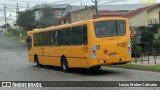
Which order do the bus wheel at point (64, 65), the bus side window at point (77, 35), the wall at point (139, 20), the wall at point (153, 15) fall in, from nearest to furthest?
the bus side window at point (77, 35), the bus wheel at point (64, 65), the wall at point (139, 20), the wall at point (153, 15)

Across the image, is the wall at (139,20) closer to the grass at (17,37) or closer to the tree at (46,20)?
the tree at (46,20)

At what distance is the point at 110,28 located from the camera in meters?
20.9

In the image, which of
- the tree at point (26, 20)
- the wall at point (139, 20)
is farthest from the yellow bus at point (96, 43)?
the tree at point (26, 20)

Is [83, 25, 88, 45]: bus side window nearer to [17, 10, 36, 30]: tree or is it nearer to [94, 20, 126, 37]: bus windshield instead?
[94, 20, 126, 37]: bus windshield

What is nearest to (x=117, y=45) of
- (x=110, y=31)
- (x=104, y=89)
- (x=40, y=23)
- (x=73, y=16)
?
(x=110, y=31)

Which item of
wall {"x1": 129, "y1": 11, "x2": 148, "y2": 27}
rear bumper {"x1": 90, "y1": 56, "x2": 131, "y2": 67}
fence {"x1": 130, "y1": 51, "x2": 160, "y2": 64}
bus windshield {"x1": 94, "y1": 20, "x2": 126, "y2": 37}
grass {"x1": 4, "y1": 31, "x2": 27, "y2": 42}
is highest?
wall {"x1": 129, "y1": 11, "x2": 148, "y2": 27}

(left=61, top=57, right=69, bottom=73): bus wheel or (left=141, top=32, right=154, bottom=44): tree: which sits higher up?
(left=141, top=32, right=154, bottom=44): tree

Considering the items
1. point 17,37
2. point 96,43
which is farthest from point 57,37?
point 17,37

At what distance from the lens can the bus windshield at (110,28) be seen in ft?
67.7

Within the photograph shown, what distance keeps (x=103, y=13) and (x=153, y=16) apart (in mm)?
8399

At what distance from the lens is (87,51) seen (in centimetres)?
2059

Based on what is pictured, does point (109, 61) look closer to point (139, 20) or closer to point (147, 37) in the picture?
point (147, 37)

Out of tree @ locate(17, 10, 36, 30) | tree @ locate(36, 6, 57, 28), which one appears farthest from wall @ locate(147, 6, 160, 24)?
tree @ locate(17, 10, 36, 30)

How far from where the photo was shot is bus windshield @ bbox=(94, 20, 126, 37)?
2064 centimetres
